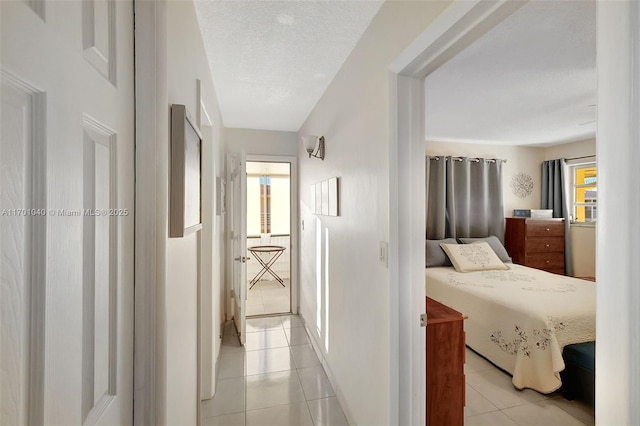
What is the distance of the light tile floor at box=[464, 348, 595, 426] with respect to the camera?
2100 millimetres

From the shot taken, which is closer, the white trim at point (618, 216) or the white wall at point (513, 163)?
the white trim at point (618, 216)

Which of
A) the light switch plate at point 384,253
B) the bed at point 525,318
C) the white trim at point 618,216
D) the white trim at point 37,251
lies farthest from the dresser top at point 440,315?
the white trim at point 37,251

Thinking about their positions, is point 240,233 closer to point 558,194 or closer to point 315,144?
point 315,144

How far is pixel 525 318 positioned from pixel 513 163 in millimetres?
3374

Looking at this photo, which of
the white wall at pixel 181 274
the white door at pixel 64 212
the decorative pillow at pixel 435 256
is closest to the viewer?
the white door at pixel 64 212

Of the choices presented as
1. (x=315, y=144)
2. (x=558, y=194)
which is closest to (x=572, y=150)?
(x=558, y=194)

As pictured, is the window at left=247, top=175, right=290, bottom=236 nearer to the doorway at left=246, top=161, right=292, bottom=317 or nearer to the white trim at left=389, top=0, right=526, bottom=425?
the doorway at left=246, top=161, right=292, bottom=317

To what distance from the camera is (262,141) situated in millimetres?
3885

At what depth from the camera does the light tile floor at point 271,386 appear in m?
2.05

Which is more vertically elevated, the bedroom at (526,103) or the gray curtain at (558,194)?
the bedroom at (526,103)

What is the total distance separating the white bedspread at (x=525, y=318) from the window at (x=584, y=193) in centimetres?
206

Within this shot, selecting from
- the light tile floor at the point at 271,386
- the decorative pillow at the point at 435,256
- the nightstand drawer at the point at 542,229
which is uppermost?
the nightstand drawer at the point at 542,229

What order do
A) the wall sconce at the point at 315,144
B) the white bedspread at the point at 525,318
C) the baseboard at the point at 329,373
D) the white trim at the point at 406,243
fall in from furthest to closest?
1. the wall sconce at the point at 315,144
2. the white bedspread at the point at 525,318
3. the baseboard at the point at 329,373
4. the white trim at the point at 406,243

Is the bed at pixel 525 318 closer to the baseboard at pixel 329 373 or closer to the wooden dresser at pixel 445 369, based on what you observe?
the wooden dresser at pixel 445 369
